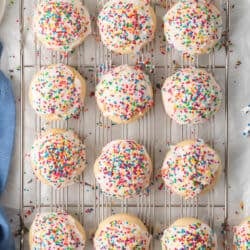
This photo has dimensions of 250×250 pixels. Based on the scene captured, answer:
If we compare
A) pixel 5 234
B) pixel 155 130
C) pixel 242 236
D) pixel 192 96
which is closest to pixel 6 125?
pixel 5 234

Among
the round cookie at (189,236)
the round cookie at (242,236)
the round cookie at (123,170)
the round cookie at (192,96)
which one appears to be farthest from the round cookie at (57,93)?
the round cookie at (242,236)

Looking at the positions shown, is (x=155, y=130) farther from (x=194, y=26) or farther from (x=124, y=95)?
(x=194, y=26)

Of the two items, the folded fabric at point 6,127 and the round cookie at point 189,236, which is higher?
the folded fabric at point 6,127

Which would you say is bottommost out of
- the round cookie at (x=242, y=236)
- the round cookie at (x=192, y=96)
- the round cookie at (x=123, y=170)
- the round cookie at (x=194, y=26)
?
the round cookie at (x=242, y=236)

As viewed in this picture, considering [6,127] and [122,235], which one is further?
[6,127]

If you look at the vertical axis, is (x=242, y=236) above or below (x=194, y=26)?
below

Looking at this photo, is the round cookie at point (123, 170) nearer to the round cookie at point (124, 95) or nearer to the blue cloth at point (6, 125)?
the round cookie at point (124, 95)
